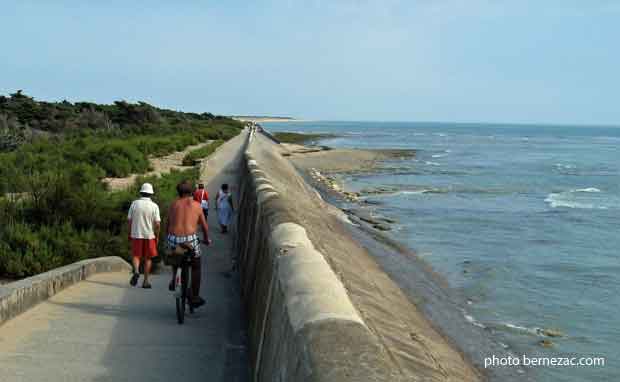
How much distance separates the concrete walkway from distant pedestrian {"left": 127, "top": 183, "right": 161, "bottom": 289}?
0.44 m

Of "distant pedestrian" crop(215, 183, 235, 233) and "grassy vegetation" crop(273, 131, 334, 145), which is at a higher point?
"distant pedestrian" crop(215, 183, 235, 233)

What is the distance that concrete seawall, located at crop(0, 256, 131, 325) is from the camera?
7.03m

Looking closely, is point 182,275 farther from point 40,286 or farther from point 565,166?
point 565,166

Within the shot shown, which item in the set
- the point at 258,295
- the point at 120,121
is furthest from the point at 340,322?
the point at 120,121

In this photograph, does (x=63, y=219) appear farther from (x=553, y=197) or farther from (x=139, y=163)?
(x=553, y=197)

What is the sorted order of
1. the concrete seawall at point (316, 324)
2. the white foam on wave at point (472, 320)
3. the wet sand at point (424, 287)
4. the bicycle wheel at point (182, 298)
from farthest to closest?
the white foam on wave at point (472, 320) < the wet sand at point (424, 287) < the bicycle wheel at point (182, 298) < the concrete seawall at point (316, 324)

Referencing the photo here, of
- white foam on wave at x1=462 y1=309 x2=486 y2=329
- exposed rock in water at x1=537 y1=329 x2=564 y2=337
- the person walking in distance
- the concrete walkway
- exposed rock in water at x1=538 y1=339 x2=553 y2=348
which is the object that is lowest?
exposed rock in water at x1=537 y1=329 x2=564 y2=337

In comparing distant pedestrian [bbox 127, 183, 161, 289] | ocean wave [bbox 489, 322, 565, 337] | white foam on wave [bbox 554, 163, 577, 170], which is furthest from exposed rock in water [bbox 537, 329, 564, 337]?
white foam on wave [bbox 554, 163, 577, 170]

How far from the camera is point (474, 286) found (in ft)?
48.6

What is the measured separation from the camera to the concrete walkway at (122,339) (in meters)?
5.80

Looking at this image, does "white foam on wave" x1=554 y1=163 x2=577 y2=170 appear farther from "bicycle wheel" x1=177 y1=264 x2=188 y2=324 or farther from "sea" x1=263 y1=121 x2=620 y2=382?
"bicycle wheel" x1=177 y1=264 x2=188 y2=324

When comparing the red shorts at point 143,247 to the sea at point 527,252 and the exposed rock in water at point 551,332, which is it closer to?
the sea at point 527,252

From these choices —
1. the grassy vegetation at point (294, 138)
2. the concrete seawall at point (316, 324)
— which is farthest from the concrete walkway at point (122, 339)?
the grassy vegetation at point (294, 138)

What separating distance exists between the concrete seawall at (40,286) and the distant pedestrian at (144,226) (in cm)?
78
